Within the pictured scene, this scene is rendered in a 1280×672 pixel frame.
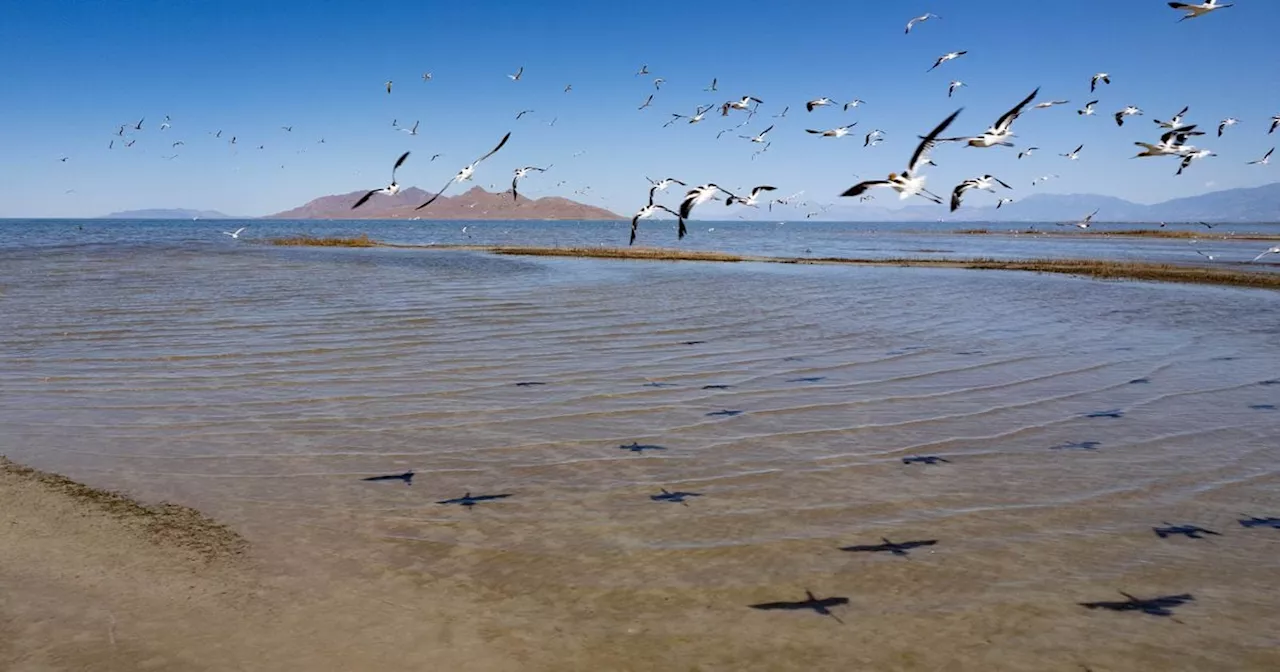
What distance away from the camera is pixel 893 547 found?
654cm

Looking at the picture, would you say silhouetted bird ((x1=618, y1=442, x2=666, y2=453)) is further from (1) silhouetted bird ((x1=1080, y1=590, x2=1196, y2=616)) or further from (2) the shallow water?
(1) silhouetted bird ((x1=1080, y1=590, x2=1196, y2=616))

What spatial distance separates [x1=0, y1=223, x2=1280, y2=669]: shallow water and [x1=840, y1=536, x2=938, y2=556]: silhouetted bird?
15 centimetres

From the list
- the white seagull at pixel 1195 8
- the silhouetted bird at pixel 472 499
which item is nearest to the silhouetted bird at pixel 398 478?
the silhouetted bird at pixel 472 499

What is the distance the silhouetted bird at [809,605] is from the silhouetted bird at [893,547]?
910 mm

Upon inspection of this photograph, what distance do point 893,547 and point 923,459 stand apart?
2631 mm

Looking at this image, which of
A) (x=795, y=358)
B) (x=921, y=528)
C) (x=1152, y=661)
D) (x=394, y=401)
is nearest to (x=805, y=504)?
(x=921, y=528)

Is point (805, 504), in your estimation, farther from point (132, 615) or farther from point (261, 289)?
point (261, 289)

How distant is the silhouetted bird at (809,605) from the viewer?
216 inches

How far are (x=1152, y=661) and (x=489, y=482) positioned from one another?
5671 mm

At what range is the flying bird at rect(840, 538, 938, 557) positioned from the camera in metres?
6.45

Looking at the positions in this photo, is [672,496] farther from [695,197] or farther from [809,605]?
[695,197]

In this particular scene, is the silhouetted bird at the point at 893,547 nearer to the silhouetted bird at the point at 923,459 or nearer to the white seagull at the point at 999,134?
the silhouetted bird at the point at 923,459

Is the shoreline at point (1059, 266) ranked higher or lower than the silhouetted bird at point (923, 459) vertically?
higher

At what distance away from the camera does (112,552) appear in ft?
20.2
